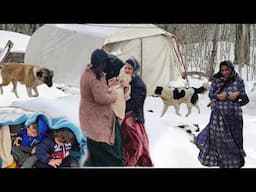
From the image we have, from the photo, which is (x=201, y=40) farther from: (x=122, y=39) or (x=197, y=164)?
(x=197, y=164)

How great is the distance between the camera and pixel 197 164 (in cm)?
451

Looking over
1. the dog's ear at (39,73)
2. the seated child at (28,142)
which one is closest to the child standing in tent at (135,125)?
the seated child at (28,142)

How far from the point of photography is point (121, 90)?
14.0 feet

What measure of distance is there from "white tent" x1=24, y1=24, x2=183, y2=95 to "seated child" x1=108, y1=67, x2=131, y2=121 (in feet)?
0.65

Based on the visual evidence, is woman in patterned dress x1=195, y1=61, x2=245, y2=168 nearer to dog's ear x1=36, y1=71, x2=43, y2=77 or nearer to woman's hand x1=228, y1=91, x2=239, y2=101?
woman's hand x1=228, y1=91, x2=239, y2=101

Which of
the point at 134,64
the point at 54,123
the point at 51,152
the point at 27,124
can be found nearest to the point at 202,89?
the point at 134,64

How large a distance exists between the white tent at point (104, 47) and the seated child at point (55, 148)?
54cm

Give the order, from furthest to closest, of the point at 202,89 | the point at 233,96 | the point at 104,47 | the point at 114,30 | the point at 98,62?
the point at 114,30 < the point at 104,47 < the point at 202,89 < the point at 233,96 < the point at 98,62

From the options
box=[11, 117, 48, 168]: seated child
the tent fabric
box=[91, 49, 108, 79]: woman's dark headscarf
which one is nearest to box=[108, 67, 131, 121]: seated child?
box=[91, 49, 108, 79]: woman's dark headscarf

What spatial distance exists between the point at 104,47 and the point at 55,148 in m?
1.26

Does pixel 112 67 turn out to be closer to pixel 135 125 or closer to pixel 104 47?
pixel 135 125

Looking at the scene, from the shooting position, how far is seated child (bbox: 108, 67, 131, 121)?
13.9 ft

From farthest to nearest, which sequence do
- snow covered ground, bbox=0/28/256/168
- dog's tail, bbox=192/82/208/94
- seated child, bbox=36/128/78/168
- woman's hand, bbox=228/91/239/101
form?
dog's tail, bbox=192/82/208/94 < snow covered ground, bbox=0/28/256/168 < woman's hand, bbox=228/91/239/101 < seated child, bbox=36/128/78/168

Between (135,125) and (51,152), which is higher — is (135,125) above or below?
above
